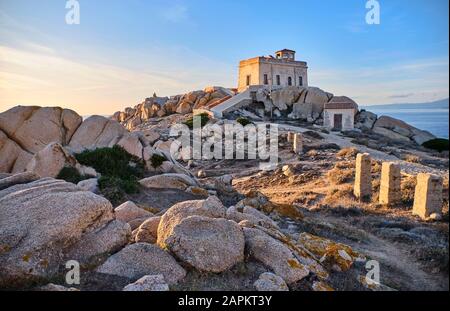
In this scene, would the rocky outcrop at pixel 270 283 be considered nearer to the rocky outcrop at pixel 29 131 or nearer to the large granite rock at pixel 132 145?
the large granite rock at pixel 132 145

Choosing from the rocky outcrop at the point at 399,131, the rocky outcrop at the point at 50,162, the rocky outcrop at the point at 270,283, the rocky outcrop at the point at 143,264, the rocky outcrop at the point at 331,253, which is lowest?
the rocky outcrop at the point at 331,253

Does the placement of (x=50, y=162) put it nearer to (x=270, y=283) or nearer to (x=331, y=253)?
(x=331, y=253)

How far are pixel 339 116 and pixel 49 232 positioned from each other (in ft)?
121

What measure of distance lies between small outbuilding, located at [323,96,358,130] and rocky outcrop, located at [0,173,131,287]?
35.4 metres

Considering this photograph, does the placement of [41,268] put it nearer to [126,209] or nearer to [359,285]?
[126,209]

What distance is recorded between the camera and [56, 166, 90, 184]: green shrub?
12.0 meters

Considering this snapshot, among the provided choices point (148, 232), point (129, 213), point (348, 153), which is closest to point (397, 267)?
point (148, 232)

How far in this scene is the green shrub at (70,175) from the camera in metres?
12.0

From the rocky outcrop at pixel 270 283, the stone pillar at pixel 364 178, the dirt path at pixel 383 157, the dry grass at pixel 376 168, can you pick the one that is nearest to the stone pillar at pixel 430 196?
the stone pillar at pixel 364 178

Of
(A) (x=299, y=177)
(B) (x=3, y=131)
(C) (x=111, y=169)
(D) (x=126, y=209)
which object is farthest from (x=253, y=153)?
(D) (x=126, y=209)

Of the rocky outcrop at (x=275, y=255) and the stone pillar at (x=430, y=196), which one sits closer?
the rocky outcrop at (x=275, y=255)

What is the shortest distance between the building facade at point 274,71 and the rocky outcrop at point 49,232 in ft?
148
